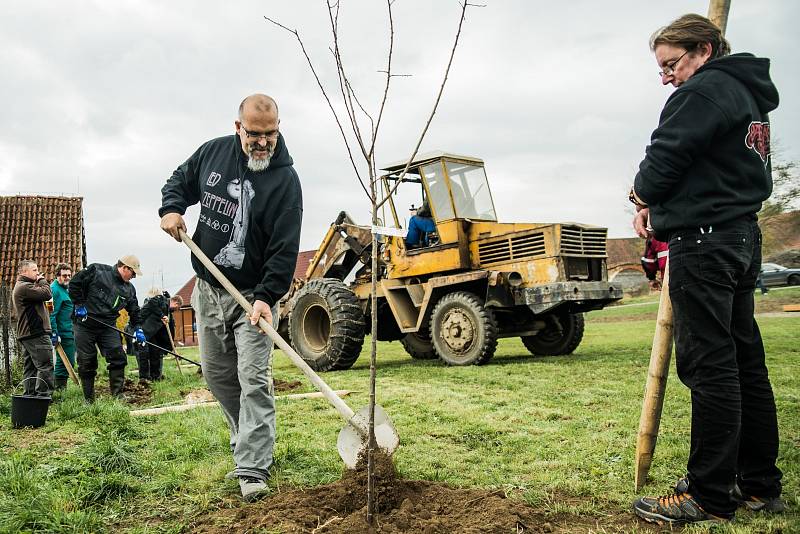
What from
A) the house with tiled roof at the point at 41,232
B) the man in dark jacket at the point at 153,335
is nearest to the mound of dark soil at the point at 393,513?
the man in dark jacket at the point at 153,335

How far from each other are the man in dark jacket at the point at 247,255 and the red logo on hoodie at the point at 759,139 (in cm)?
229

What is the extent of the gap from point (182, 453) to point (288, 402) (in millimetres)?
2326

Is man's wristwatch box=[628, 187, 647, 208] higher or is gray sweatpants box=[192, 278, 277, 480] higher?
man's wristwatch box=[628, 187, 647, 208]

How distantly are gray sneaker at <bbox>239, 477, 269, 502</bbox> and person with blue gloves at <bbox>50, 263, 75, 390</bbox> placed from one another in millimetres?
7073

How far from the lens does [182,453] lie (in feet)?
15.2

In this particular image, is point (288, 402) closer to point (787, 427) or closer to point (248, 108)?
point (248, 108)

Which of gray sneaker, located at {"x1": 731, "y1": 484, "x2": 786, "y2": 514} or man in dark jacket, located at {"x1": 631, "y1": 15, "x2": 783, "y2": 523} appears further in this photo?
gray sneaker, located at {"x1": 731, "y1": 484, "x2": 786, "y2": 514}

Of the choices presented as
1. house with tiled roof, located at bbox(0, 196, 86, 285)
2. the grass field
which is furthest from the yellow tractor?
house with tiled roof, located at bbox(0, 196, 86, 285)

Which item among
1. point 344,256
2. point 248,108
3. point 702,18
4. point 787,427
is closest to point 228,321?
point 248,108

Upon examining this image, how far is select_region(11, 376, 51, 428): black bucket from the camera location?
238 inches

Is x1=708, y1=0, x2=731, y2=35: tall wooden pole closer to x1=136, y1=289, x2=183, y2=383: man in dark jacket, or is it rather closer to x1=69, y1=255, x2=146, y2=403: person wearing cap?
x1=69, y1=255, x2=146, y2=403: person wearing cap

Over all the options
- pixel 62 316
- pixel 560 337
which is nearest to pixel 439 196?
pixel 560 337

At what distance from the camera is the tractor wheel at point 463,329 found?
9.87 m

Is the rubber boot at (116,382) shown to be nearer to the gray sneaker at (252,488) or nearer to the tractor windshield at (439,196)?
the tractor windshield at (439,196)
